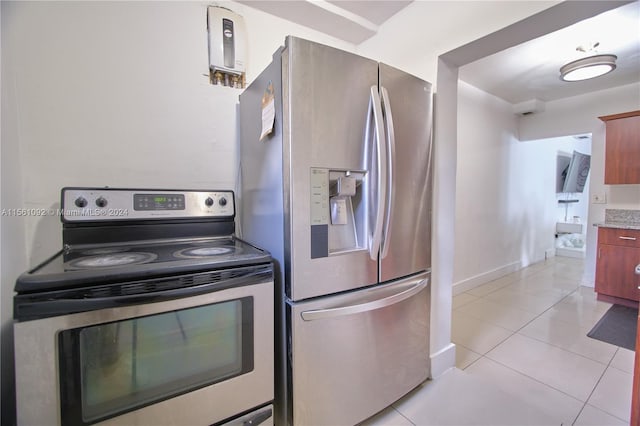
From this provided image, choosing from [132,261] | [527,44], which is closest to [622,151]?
[527,44]

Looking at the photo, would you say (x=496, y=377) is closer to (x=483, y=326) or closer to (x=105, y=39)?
(x=483, y=326)

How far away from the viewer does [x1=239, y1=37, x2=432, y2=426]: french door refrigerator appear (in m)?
1.07

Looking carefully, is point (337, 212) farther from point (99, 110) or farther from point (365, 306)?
point (99, 110)

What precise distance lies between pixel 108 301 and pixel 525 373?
2.34 m

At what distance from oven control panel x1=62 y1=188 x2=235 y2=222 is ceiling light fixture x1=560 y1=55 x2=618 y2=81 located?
10.4ft

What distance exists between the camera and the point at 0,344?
0.88 meters

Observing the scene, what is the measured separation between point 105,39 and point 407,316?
206cm

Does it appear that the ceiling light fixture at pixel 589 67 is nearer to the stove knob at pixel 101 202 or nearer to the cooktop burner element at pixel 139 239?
the cooktop burner element at pixel 139 239

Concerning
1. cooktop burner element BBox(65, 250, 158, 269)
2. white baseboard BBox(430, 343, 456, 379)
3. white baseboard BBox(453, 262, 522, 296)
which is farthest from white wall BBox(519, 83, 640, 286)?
cooktop burner element BBox(65, 250, 158, 269)

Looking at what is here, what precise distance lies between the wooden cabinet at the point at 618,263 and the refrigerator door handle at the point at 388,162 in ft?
11.2

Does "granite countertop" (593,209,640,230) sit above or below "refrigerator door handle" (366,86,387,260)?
below

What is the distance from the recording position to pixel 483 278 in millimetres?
3523

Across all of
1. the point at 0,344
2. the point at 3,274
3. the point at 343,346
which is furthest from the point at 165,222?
the point at 343,346

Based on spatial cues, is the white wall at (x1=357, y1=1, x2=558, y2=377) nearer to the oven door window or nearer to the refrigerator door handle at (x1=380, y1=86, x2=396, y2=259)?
the refrigerator door handle at (x1=380, y1=86, x2=396, y2=259)
